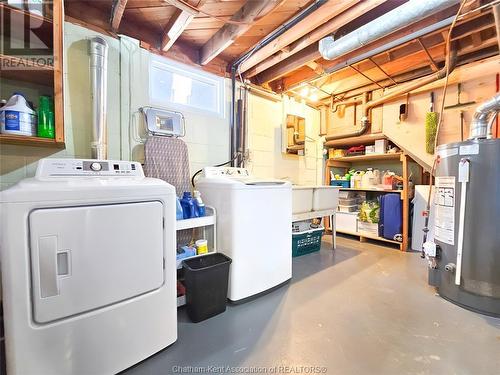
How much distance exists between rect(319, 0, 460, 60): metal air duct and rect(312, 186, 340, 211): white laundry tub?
1470mm

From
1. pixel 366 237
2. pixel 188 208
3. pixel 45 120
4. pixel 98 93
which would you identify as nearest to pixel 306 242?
pixel 366 237

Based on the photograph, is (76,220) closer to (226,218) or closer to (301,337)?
(226,218)

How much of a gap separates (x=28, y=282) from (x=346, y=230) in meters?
3.67

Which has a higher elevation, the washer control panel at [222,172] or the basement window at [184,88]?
the basement window at [184,88]

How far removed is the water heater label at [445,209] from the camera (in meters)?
1.77

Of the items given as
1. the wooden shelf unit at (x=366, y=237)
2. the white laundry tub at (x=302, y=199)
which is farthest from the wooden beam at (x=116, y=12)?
the wooden shelf unit at (x=366, y=237)

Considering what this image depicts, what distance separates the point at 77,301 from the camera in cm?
101

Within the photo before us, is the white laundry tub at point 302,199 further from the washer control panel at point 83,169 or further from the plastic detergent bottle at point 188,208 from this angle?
the washer control panel at point 83,169

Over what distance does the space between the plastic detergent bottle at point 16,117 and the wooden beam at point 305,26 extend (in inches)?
79.2

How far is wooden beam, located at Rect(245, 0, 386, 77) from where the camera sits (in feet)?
5.59

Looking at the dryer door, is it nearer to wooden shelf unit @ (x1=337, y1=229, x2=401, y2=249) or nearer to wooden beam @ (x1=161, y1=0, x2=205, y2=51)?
wooden beam @ (x1=161, y1=0, x2=205, y2=51)

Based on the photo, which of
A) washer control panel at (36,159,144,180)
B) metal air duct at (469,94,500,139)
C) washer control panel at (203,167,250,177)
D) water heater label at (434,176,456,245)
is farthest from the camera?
washer control panel at (203,167,250,177)

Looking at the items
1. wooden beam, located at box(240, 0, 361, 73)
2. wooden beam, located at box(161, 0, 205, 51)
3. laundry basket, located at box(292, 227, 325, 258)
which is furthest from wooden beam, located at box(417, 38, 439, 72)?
laundry basket, located at box(292, 227, 325, 258)

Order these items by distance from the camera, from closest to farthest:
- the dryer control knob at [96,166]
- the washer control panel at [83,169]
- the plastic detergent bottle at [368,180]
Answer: the washer control panel at [83,169], the dryer control knob at [96,166], the plastic detergent bottle at [368,180]
